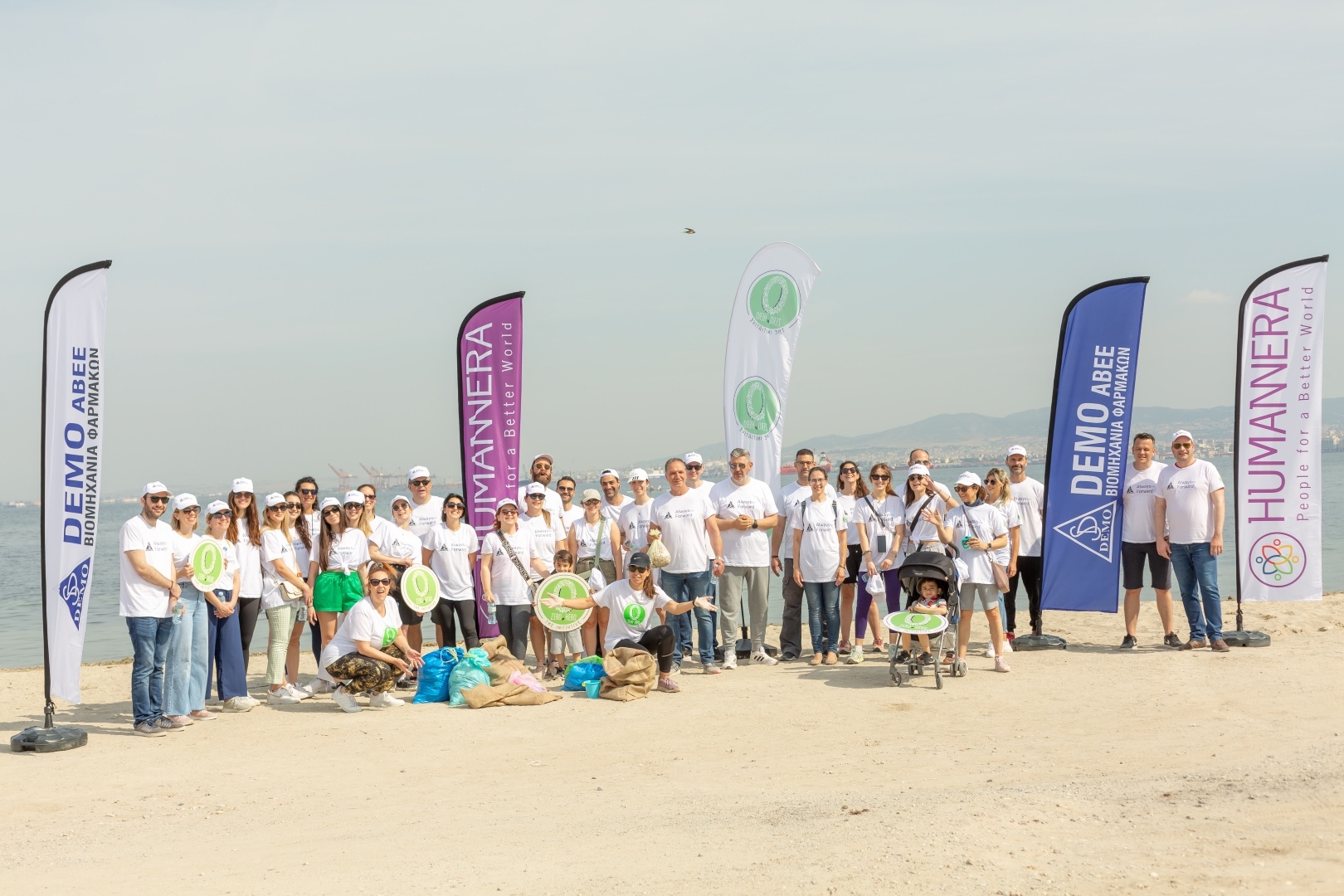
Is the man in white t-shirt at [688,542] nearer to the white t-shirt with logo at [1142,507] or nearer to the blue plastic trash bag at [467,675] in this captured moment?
the blue plastic trash bag at [467,675]

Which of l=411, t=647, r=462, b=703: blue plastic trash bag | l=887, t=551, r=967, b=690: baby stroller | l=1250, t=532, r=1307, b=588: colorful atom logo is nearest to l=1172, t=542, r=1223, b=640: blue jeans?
l=1250, t=532, r=1307, b=588: colorful atom logo

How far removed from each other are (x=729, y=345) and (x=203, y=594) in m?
5.62

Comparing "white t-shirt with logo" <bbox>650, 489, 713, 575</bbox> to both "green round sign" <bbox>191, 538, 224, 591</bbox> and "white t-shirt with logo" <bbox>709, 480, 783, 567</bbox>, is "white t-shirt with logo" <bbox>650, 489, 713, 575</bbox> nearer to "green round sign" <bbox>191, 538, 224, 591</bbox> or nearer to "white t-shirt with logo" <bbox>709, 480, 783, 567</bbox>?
"white t-shirt with logo" <bbox>709, 480, 783, 567</bbox>

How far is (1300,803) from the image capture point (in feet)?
17.2

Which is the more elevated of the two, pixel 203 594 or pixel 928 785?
pixel 203 594

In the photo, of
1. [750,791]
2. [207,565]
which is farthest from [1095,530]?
[207,565]

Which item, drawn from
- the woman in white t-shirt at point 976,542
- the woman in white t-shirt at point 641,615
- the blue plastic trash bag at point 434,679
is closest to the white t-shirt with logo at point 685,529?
the woman in white t-shirt at point 641,615

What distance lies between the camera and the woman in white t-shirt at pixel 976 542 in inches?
357

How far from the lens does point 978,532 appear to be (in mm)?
9117

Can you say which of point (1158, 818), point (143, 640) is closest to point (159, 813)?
point (143, 640)

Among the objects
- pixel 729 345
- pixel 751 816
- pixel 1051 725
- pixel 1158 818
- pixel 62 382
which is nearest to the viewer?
pixel 1158 818

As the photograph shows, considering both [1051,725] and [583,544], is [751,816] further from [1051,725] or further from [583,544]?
[583,544]

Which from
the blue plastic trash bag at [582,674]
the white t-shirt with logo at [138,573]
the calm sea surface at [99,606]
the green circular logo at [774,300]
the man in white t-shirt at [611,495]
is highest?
the green circular logo at [774,300]

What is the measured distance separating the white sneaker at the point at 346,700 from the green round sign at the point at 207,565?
1.18 metres
